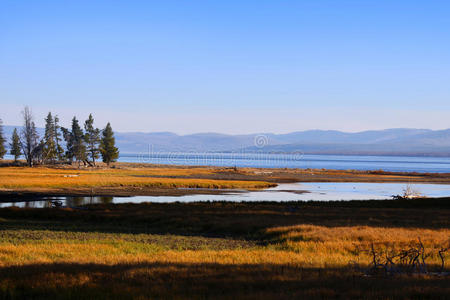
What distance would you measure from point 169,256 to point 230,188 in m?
62.8

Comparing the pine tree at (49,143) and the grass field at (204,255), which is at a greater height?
the pine tree at (49,143)

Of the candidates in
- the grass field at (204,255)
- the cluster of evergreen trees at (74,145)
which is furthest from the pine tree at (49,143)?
the grass field at (204,255)

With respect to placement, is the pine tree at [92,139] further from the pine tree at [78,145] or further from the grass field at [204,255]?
the grass field at [204,255]

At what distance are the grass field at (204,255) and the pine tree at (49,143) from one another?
95.9 metres

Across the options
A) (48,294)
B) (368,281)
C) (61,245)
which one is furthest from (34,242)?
(368,281)

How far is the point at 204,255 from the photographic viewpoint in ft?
62.1

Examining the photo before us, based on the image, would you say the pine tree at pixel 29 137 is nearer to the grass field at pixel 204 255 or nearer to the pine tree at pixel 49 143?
the pine tree at pixel 49 143

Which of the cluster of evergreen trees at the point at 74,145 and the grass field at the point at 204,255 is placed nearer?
the grass field at the point at 204,255

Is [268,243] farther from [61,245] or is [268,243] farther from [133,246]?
[61,245]

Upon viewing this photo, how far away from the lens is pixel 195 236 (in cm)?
2811

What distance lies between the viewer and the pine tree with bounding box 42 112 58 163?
432 ft

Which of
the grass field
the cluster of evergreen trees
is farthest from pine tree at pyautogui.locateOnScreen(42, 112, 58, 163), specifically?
the grass field

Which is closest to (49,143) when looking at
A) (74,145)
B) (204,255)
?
(74,145)

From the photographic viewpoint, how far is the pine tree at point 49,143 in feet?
432
